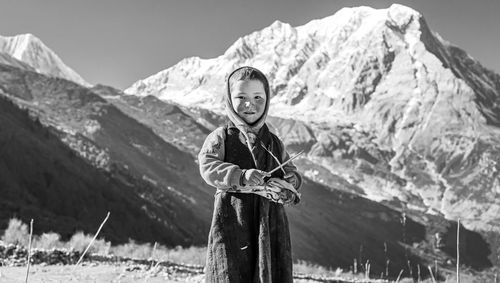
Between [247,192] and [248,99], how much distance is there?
0.68 m

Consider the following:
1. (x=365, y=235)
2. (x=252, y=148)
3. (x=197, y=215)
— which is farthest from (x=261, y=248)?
(x=365, y=235)

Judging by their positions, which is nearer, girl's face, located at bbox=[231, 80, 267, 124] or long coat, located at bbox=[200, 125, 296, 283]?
long coat, located at bbox=[200, 125, 296, 283]

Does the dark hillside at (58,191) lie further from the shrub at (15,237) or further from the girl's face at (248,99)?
the girl's face at (248,99)

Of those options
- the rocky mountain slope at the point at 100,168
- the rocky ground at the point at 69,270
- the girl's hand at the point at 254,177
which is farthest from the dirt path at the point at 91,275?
the rocky mountain slope at the point at 100,168

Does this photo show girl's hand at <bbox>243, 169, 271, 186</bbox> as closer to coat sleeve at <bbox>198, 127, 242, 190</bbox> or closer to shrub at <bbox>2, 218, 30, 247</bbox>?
coat sleeve at <bbox>198, 127, 242, 190</bbox>

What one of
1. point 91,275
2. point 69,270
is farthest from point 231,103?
point 69,270

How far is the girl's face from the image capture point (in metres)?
3.90

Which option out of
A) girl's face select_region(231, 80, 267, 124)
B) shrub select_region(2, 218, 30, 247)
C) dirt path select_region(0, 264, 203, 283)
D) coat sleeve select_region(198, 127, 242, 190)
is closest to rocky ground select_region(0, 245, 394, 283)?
dirt path select_region(0, 264, 203, 283)

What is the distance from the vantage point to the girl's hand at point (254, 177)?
3.49 meters

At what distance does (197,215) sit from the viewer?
5359 cm

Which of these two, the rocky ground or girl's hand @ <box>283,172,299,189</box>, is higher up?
girl's hand @ <box>283,172,299,189</box>

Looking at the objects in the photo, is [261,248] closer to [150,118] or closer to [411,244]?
[411,244]

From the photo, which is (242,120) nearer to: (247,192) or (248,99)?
(248,99)

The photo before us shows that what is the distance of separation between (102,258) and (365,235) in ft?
276
